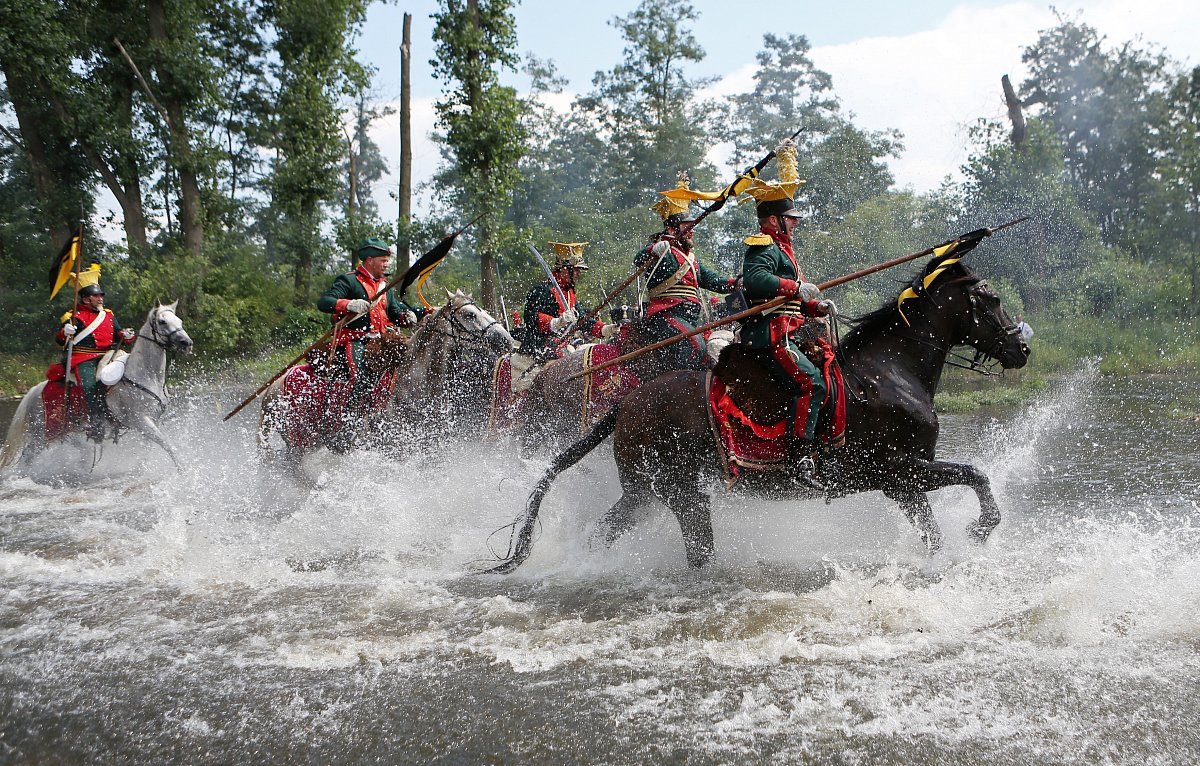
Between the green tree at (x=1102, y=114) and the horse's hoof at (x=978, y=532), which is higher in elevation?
the green tree at (x=1102, y=114)

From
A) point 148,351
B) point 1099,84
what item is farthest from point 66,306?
point 1099,84

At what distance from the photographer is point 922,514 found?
6.10 meters

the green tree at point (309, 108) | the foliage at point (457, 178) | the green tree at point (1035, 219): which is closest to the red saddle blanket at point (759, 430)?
the foliage at point (457, 178)

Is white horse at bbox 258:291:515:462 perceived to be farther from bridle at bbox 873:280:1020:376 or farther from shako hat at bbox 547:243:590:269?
bridle at bbox 873:280:1020:376

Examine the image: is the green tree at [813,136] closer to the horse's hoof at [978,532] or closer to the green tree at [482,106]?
the green tree at [482,106]

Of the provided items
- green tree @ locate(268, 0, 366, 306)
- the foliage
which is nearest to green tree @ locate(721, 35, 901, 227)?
the foliage

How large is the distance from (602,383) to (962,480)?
11.6ft

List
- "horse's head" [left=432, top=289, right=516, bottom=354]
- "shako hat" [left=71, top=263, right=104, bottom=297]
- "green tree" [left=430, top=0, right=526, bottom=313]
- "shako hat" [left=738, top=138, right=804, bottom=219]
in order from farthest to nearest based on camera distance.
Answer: "green tree" [left=430, top=0, right=526, bottom=313] → "shako hat" [left=71, top=263, right=104, bottom=297] → "horse's head" [left=432, top=289, right=516, bottom=354] → "shako hat" [left=738, top=138, right=804, bottom=219]

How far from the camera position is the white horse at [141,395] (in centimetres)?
1056

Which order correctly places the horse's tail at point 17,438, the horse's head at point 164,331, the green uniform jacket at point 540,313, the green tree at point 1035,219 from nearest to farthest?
the green uniform jacket at point 540,313, the horse's head at point 164,331, the horse's tail at point 17,438, the green tree at point 1035,219

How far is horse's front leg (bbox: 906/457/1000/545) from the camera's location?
5848mm

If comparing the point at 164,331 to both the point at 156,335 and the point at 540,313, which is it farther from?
the point at 540,313

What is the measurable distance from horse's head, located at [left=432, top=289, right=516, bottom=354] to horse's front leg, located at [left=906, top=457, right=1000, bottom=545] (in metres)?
4.17

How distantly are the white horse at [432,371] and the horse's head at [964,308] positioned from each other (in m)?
3.98
